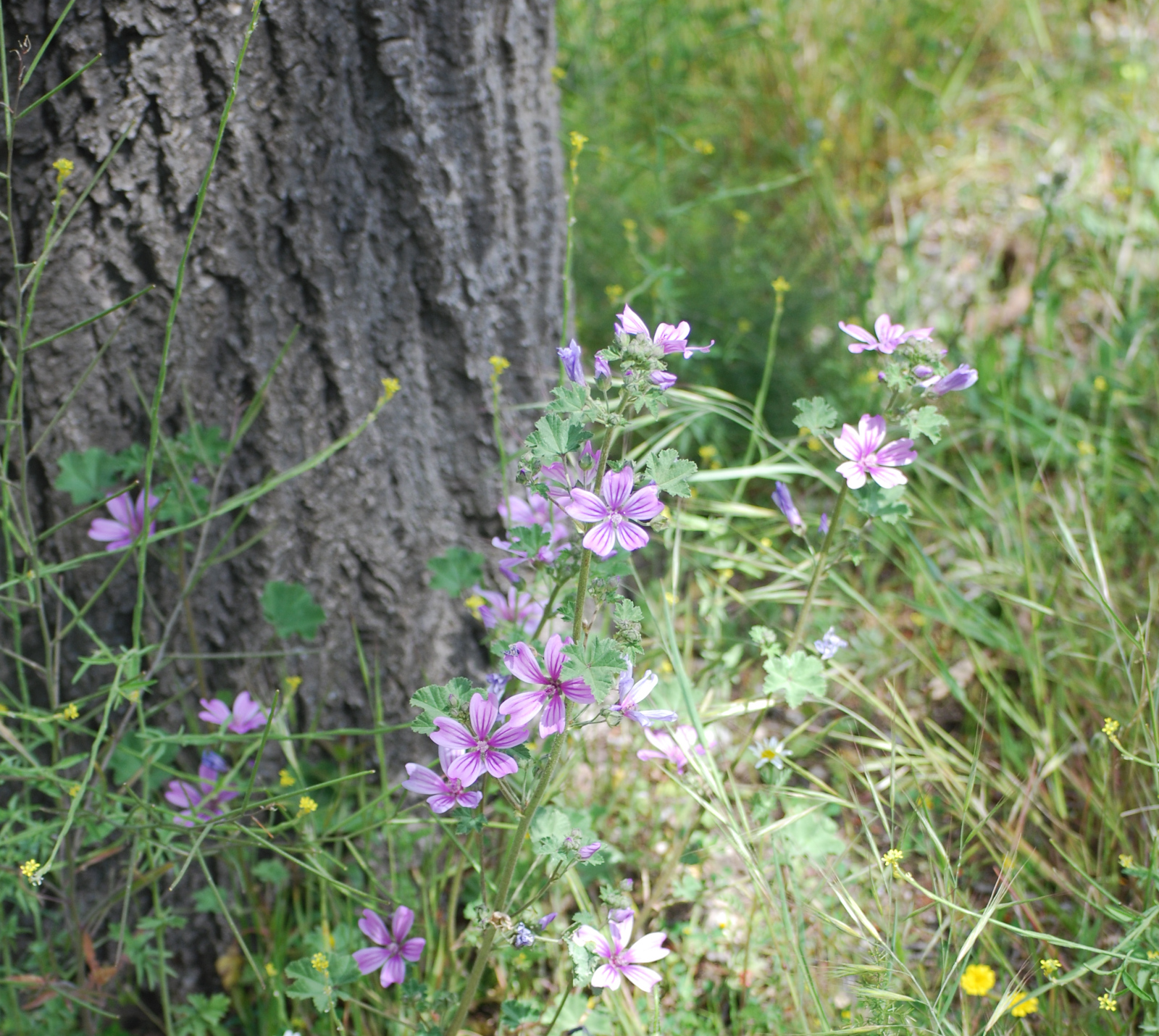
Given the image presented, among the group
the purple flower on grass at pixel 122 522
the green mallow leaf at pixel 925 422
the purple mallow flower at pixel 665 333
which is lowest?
the purple flower on grass at pixel 122 522

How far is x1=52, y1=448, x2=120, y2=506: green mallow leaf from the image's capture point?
1449 millimetres

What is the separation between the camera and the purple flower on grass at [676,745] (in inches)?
54.1

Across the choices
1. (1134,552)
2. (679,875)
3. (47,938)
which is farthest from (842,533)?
(47,938)

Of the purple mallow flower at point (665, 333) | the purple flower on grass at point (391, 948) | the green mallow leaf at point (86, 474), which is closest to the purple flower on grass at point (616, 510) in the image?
the purple mallow flower at point (665, 333)

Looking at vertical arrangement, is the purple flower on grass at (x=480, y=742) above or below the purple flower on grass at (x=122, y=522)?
below

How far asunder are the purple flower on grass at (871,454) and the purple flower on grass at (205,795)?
100cm

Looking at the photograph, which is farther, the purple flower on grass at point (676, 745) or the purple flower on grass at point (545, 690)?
the purple flower on grass at point (676, 745)

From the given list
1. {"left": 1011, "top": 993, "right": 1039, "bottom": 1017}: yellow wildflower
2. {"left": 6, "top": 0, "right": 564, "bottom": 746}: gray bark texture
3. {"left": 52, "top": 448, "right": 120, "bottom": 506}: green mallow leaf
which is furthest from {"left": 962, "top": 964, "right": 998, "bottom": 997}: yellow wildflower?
{"left": 52, "top": 448, "right": 120, "bottom": 506}: green mallow leaf

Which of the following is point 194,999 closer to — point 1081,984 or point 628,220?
point 1081,984

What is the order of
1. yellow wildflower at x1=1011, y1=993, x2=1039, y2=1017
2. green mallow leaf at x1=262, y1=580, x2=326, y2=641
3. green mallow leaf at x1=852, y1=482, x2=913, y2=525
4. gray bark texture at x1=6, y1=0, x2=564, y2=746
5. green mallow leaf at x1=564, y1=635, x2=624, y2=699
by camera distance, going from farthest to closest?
green mallow leaf at x1=262, y1=580, x2=326, y2=641 < gray bark texture at x1=6, y1=0, x2=564, y2=746 < green mallow leaf at x1=852, y1=482, x2=913, y2=525 < yellow wildflower at x1=1011, y1=993, x2=1039, y2=1017 < green mallow leaf at x1=564, y1=635, x2=624, y2=699

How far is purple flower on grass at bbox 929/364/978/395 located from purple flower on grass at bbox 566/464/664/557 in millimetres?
477

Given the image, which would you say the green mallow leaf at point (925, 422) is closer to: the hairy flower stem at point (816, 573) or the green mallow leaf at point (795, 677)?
the hairy flower stem at point (816, 573)

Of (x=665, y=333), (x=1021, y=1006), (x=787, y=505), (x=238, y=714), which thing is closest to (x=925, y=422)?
(x=787, y=505)

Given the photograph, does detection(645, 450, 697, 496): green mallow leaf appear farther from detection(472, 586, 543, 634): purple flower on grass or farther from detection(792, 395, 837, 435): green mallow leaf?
detection(472, 586, 543, 634): purple flower on grass
